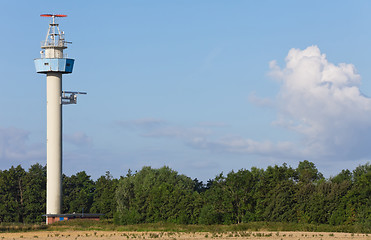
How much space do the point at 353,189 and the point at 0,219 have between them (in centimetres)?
7816

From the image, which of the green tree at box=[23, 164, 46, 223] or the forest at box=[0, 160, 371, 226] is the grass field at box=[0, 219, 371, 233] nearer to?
the forest at box=[0, 160, 371, 226]

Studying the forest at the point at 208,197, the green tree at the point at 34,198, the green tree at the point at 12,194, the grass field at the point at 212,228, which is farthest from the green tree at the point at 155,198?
the green tree at the point at 12,194

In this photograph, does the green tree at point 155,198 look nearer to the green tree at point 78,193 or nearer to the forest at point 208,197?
the forest at point 208,197

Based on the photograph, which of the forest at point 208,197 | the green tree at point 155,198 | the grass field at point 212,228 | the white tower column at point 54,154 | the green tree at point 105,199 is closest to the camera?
the grass field at point 212,228

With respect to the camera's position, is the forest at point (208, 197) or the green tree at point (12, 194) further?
the green tree at point (12, 194)

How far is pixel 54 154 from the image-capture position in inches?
4983

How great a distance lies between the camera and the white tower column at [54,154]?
4978 inches

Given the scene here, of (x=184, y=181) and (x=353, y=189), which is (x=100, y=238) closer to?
(x=353, y=189)

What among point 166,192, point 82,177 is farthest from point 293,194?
point 82,177

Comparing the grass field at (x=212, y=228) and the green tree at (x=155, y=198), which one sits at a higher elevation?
the green tree at (x=155, y=198)

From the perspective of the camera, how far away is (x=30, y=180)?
155 meters

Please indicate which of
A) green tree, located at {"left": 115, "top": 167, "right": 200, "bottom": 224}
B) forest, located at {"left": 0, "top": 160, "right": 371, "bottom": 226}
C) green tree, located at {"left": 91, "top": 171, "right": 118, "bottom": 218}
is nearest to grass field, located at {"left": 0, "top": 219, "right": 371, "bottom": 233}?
forest, located at {"left": 0, "top": 160, "right": 371, "bottom": 226}

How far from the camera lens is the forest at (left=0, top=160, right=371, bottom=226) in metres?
104

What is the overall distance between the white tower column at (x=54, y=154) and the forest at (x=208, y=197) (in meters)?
11.6
